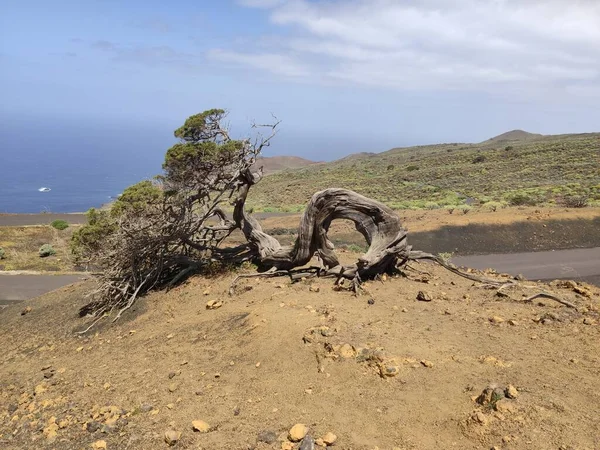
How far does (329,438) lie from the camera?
17.2ft

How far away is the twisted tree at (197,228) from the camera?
10992 millimetres

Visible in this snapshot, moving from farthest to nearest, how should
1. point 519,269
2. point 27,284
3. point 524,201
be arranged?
point 524,201
point 27,284
point 519,269

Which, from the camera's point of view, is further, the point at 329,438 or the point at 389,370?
the point at 389,370

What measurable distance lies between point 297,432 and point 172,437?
158 cm

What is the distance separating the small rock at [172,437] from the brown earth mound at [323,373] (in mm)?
27

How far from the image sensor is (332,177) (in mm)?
56688

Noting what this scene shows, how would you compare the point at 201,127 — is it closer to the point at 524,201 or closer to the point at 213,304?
the point at 213,304

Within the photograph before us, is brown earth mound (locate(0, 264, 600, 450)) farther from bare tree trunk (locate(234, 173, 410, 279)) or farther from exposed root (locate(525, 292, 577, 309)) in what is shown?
bare tree trunk (locate(234, 173, 410, 279))

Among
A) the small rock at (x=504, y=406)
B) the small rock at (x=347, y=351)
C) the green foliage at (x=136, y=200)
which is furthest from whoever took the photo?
the green foliage at (x=136, y=200)

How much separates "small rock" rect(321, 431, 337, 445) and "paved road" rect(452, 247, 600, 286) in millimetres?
12738

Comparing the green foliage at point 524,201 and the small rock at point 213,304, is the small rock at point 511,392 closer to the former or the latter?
the small rock at point 213,304

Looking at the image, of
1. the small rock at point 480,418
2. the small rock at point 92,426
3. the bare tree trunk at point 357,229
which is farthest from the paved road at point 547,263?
the small rock at point 92,426

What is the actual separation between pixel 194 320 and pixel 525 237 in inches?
647

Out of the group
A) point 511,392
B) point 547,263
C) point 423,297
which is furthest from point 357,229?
point 547,263
